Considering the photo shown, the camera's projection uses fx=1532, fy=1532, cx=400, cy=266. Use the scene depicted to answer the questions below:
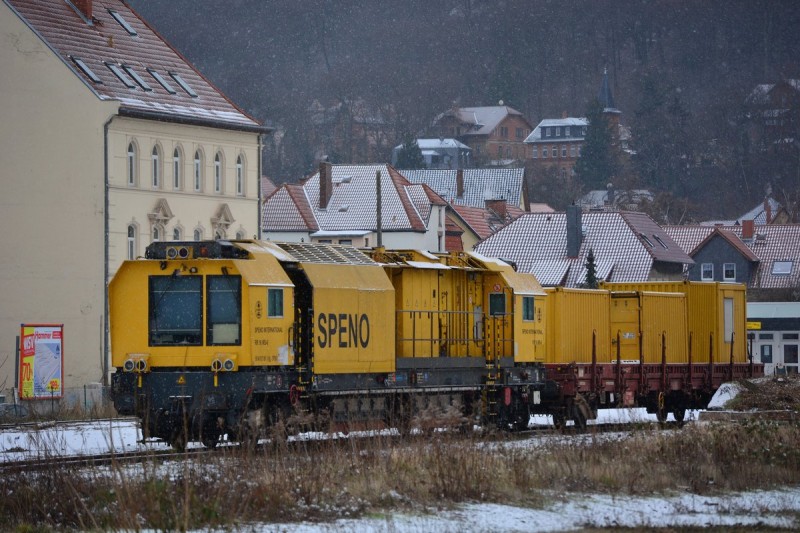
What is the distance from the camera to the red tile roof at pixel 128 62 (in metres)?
56.7

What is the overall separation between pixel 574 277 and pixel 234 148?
2477 cm

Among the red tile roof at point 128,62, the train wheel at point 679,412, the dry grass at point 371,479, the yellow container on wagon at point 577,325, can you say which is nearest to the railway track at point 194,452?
the dry grass at point 371,479

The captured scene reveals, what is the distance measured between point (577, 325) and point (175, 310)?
1261 centimetres

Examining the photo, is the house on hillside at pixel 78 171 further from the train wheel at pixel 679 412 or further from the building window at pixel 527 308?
the building window at pixel 527 308

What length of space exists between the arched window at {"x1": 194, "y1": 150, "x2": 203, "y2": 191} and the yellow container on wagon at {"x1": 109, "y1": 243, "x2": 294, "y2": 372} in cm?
3603

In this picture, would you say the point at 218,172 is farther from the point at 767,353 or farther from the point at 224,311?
the point at 224,311

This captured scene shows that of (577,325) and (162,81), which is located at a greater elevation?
(162,81)

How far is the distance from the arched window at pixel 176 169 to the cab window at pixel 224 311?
35802 mm

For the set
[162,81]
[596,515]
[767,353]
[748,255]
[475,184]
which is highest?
[475,184]

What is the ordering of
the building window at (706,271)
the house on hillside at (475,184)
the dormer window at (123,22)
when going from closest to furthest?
the dormer window at (123,22) < the building window at (706,271) < the house on hillside at (475,184)

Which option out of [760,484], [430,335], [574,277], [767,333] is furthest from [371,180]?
[760,484]

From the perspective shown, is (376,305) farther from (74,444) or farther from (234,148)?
(234,148)

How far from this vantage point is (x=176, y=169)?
59.1 meters

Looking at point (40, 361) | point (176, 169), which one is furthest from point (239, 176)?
point (40, 361)
